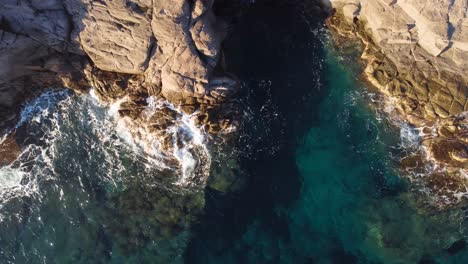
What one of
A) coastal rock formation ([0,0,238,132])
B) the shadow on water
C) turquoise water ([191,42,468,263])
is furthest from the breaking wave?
turquoise water ([191,42,468,263])

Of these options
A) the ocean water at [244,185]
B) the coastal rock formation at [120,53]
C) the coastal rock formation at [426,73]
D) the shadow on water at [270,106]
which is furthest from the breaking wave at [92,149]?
the coastal rock formation at [426,73]

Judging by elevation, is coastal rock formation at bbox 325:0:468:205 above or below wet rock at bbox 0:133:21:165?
above

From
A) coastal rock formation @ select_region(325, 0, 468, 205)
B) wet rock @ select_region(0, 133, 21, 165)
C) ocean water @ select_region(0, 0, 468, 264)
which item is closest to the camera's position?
coastal rock formation @ select_region(325, 0, 468, 205)

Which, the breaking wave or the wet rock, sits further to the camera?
the wet rock

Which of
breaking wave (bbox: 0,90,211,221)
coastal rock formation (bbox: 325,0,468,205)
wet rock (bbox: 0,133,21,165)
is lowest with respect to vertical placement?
wet rock (bbox: 0,133,21,165)

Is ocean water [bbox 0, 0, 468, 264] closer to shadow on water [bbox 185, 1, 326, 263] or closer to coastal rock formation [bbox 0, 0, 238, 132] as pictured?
shadow on water [bbox 185, 1, 326, 263]

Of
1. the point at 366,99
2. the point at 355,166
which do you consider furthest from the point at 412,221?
the point at 366,99

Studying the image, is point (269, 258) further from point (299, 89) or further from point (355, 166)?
point (299, 89)
